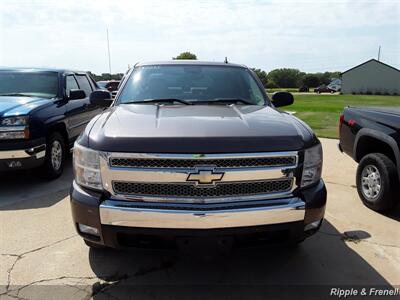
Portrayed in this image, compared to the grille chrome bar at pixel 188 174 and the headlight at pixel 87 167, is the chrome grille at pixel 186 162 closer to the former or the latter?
the grille chrome bar at pixel 188 174

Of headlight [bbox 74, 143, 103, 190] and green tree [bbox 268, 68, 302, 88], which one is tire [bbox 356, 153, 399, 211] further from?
green tree [bbox 268, 68, 302, 88]

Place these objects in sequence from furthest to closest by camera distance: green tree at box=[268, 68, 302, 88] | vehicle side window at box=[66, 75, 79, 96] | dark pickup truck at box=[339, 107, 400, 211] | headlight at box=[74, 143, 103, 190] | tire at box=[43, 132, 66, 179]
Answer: green tree at box=[268, 68, 302, 88] < vehicle side window at box=[66, 75, 79, 96] < tire at box=[43, 132, 66, 179] < dark pickup truck at box=[339, 107, 400, 211] < headlight at box=[74, 143, 103, 190]

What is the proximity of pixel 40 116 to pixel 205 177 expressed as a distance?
12.4 feet

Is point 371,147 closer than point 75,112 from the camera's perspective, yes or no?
Yes

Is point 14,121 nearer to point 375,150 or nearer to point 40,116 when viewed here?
point 40,116

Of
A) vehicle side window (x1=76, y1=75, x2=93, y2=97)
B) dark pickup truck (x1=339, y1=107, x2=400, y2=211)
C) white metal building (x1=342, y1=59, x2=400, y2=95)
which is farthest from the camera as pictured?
white metal building (x1=342, y1=59, x2=400, y2=95)

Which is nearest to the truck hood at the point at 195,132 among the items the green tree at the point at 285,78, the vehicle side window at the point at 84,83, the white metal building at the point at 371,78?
the vehicle side window at the point at 84,83

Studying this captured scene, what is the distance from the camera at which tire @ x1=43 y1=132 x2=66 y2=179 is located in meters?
5.81

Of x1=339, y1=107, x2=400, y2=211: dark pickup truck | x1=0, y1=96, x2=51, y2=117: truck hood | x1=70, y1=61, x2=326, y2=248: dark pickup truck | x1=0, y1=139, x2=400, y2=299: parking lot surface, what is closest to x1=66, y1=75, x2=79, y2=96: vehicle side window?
x1=0, y1=96, x2=51, y2=117: truck hood

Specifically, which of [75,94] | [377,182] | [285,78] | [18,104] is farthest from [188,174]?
[285,78]

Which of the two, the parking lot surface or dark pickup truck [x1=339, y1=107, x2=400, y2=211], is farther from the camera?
dark pickup truck [x1=339, y1=107, x2=400, y2=211]

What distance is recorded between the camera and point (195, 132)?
2781 mm

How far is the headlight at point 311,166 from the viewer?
9.45ft

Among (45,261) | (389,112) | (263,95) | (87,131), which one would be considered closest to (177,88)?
(263,95)
